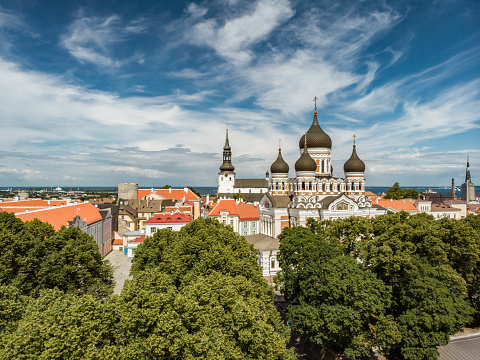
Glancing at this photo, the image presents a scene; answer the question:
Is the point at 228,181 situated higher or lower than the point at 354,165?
lower

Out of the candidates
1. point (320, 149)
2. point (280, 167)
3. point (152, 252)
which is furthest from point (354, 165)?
point (152, 252)

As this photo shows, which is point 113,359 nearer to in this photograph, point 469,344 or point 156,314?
point 156,314

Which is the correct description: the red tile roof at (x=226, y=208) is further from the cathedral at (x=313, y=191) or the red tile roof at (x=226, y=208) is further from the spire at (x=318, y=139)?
the spire at (x=318, y=139)

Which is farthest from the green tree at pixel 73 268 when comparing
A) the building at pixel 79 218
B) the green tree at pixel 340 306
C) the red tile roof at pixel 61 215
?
the green tree at pixel 340 306

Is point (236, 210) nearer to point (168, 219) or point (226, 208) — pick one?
point (226, 208)

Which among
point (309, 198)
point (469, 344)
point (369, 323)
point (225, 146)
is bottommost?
point (469, 344)

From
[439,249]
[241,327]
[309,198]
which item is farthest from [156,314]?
[309,198]
